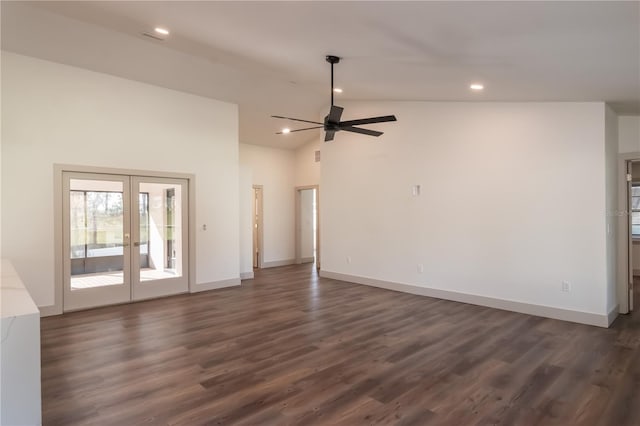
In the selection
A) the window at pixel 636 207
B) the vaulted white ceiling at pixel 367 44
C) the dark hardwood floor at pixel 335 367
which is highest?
the vaulted white ceiling at pixel 367 44

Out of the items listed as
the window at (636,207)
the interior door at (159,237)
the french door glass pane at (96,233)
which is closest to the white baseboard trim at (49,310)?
the french door glass pane at (96,233)

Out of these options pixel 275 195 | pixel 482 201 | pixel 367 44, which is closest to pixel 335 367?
pixel 367 44

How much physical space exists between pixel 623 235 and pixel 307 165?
275 inches

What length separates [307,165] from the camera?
1002 centimetres

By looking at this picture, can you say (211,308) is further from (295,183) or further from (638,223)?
(638,223)

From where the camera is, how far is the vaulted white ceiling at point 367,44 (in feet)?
8.83

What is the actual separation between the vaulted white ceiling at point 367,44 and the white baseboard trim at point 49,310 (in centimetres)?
351

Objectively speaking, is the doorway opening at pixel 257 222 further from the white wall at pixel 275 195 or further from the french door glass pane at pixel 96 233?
the french door glass pane at pixel 96 233

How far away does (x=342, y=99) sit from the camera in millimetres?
7242

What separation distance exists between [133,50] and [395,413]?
17.6 feet

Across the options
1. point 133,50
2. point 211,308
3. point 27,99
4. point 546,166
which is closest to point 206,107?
point 133,50

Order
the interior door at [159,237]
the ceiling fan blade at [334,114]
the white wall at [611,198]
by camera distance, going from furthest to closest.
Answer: the interior door at [159,237], the white wall at [611,198], the ceiling fan blade at [334,114]

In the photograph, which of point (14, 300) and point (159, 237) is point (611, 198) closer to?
point (14, 300)

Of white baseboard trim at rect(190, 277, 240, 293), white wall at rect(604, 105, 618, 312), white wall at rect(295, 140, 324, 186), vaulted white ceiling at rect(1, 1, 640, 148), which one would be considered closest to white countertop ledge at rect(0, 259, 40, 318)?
vaulted white ceiling at rect(1, 1, 640, 148)
